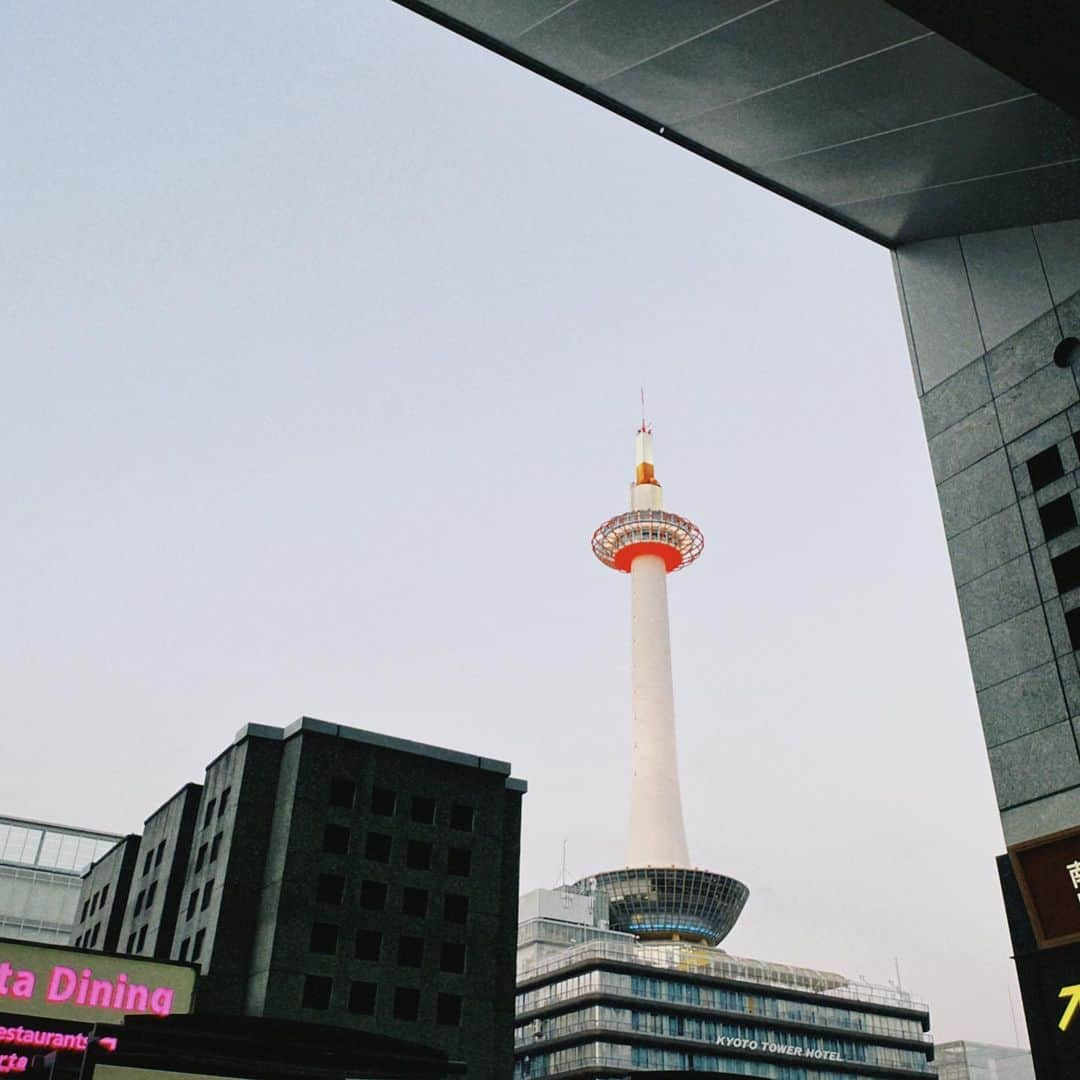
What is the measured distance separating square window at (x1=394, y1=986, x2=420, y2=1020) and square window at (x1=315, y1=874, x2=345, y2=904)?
457 cm

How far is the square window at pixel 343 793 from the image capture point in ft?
164

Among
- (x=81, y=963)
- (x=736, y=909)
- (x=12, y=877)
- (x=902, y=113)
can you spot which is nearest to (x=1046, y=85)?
(x=902, y=113)

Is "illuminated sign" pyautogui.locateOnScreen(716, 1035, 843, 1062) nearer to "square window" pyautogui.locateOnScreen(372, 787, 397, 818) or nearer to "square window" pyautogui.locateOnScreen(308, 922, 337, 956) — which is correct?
"square window" pyautogui.locateOnScreen(372, 787, 397, 818)

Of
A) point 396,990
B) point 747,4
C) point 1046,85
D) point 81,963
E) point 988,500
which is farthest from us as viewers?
point 396,990

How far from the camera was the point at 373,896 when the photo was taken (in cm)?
4869

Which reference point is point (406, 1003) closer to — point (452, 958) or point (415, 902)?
point (452, 958)

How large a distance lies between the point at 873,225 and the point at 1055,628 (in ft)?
30.9

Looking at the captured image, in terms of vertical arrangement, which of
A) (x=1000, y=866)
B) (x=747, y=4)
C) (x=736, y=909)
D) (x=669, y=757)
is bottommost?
(x=1000, y=866)

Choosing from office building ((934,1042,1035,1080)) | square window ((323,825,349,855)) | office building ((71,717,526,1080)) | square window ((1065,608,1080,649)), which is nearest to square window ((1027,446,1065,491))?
square window ((1065,608,1080,649))

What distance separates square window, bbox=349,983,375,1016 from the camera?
46.1 meters

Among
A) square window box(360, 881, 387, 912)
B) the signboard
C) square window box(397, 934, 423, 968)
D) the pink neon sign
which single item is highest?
square window box(360, 881, 387, 912)

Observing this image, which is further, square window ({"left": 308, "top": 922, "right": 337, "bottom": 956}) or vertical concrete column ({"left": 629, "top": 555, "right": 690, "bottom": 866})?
vertical concrete column ({"left": 629, "top": 555, "right": 690, "bottom": 866})

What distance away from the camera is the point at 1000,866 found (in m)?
18.8

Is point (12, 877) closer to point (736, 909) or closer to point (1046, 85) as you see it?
point (736, 909)
